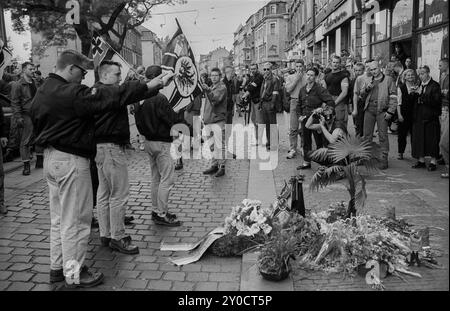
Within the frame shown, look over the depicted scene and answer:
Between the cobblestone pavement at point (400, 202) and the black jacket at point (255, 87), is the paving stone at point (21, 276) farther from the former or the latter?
the black jacket at point (255, 87)

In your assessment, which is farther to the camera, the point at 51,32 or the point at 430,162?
the point at 51,32

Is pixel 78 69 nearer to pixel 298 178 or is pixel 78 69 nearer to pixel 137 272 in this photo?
pixel 137 272

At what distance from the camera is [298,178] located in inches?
221

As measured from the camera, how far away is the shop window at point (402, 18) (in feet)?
46.2

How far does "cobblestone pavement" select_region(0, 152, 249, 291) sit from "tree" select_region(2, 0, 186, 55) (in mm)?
12811

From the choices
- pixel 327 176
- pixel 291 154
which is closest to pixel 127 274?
pixel 327 176

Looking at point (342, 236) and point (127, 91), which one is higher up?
point (127, 91)

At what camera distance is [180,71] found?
695 cm

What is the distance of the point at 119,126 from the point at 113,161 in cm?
36

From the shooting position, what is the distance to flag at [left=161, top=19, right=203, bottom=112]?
675 centimetres

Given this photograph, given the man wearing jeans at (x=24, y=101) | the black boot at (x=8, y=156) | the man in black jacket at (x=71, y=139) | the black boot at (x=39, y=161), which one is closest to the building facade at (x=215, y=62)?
the man wearing jeans at (x=24, y=101)

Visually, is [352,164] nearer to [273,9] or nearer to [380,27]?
[380,27]
